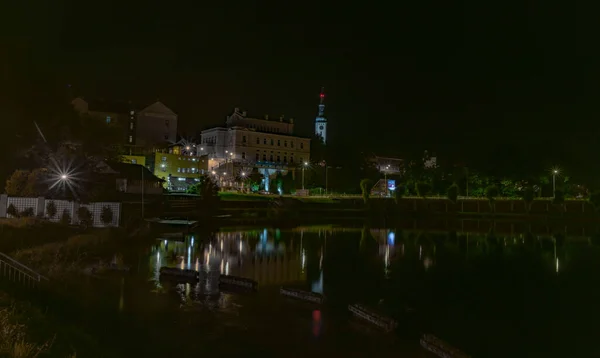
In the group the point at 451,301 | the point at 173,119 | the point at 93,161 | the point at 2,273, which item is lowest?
the point at 451,301

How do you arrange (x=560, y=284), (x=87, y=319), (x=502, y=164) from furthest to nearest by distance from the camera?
1. (x=502, y=164)
2. (x=560, y=284)
3. (x=87, y=319)

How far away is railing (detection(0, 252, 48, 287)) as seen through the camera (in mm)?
13594

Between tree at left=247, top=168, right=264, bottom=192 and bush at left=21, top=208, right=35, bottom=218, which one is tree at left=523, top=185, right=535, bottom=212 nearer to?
tree at left=247, top=168, right=264, bottom=192

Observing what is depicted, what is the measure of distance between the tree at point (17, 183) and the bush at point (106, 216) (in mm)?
7038

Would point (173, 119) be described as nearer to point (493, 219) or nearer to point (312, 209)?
point (312, 209)

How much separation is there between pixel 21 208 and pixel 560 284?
31666 millimetres

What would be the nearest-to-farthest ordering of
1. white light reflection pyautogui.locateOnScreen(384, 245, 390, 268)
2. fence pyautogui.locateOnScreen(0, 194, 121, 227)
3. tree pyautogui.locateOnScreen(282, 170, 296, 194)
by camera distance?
1. white light reflection pyautogui.locateOnScreen(384, 245, 390, 268)
2. fence pyautogui.locateOnScreen(0, 194, 121, 227)
3. tree pyautogui.locateOnScreen(282, 170, 296, 194)

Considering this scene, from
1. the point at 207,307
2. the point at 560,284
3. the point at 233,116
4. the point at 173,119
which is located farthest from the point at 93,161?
the point at 233,116

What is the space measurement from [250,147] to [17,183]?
54.9m

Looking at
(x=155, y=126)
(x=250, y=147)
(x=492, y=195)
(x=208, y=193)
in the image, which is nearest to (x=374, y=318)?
(x=208, y=193)

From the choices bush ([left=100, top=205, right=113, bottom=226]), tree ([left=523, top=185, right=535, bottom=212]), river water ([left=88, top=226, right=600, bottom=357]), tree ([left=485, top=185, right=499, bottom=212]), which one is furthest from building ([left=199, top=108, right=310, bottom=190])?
river water ([left=88, top=226, right=600, bottom=357])

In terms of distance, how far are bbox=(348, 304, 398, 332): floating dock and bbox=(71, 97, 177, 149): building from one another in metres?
64.2

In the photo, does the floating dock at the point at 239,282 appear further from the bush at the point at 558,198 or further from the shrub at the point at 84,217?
the bush at the point at 558,198

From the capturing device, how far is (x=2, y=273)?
13.8m
